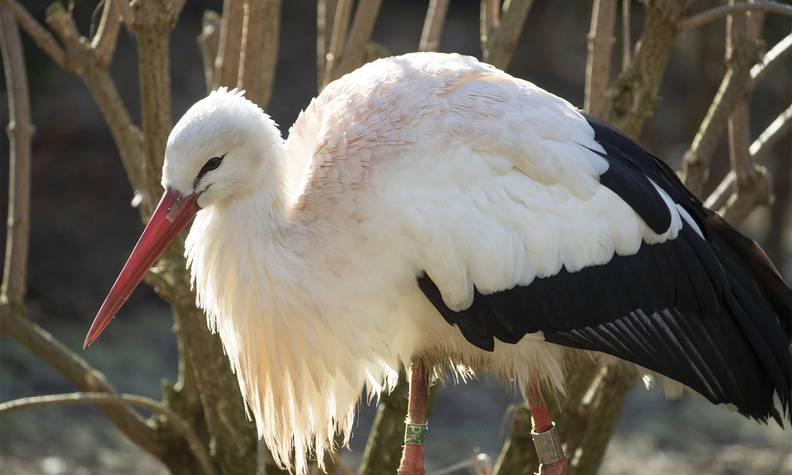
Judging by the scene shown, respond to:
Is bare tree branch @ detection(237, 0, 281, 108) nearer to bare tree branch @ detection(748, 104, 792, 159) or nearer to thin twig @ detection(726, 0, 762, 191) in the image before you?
thin twig @ detection(726, 0, 762, 191)

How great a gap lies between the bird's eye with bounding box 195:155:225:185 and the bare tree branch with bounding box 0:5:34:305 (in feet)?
3.97

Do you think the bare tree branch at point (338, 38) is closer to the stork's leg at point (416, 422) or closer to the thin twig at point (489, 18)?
the thin twig at point (489, 18)

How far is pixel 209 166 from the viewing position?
3.50 metres

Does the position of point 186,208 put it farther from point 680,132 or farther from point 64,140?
point 680,132

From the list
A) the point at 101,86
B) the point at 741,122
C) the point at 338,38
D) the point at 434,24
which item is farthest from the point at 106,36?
the point at 741,122

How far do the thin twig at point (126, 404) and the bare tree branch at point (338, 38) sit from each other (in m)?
1.31

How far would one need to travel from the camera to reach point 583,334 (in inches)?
145

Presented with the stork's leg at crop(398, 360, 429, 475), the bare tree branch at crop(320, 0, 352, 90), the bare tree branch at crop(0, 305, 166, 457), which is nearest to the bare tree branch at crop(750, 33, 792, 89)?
the bare tree branch at crop(320, 0, 352, 90)

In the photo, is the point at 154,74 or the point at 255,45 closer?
the point at 154,74

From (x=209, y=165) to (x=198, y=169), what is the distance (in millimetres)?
42

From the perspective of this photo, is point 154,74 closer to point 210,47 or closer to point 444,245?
point 210,47

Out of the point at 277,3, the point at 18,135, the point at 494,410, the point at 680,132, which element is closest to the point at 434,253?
the point at 277,3

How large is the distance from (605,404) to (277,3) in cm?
189

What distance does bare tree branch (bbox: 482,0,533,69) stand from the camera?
4.40 metres
